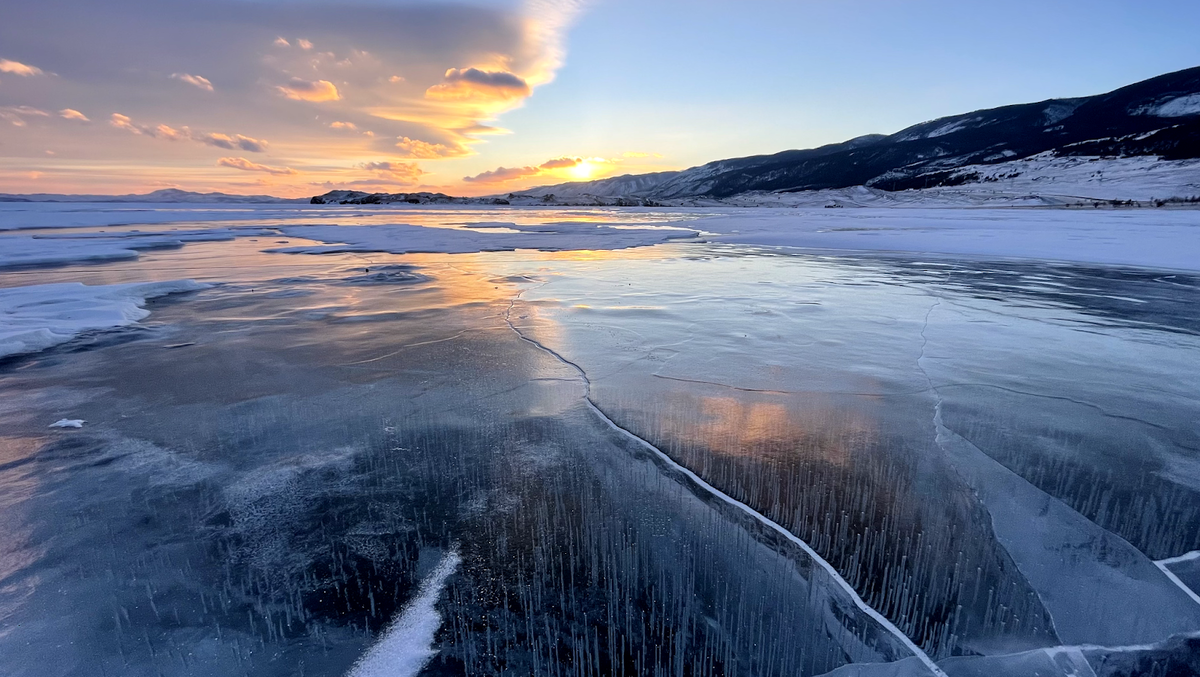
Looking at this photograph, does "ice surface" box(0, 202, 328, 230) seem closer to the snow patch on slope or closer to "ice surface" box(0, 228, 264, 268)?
"ice surface" box(0, 228, 264, 268)

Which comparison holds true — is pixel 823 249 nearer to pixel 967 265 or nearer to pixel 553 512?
pixel 967 265

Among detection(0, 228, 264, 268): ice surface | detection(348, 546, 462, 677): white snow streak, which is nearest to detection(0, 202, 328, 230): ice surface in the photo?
detection(0, 228, 264, 268): ice surface

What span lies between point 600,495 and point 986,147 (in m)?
137

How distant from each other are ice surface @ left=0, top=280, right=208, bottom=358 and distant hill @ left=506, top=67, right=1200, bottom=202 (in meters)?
70.3

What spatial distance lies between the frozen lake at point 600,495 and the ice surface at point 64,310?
0.26ft

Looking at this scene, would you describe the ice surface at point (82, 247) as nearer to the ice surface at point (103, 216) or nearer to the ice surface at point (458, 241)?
the ice surface at point (458, 241)

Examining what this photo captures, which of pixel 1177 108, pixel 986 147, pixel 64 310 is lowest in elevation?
pixel 64 310

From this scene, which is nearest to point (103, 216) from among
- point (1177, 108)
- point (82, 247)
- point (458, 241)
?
point (82, 247)

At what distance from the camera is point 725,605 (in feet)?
6.93

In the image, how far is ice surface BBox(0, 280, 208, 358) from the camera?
553 cm

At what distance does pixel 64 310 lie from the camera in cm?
661

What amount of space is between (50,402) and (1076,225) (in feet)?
97.8

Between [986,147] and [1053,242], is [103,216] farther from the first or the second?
[986,147]

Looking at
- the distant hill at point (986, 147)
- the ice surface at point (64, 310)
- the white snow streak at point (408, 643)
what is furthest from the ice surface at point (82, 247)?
the distant hill at point (986, 147)
